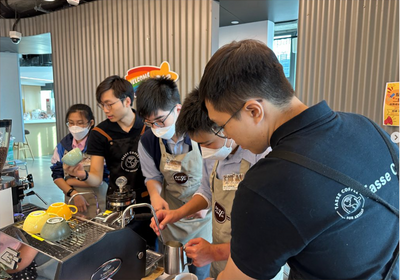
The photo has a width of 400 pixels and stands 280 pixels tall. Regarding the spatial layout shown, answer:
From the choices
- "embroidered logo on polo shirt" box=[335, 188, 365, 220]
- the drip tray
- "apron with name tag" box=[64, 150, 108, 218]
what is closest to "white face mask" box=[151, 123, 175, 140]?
the drip tray

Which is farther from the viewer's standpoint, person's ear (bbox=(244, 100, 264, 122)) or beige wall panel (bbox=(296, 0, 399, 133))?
beige wall panel (bbox=(296, 0, 399, 133))

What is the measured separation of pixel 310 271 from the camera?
642mm

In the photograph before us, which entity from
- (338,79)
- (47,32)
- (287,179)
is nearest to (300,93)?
(338,79)

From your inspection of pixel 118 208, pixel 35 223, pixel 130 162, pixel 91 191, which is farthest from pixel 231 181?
pixel 91 191

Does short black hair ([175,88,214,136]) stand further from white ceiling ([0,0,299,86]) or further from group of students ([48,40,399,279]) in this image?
white ceiling ([0,0,299,86])

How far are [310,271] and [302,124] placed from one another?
324mm

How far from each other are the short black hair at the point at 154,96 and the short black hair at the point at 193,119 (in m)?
0.35

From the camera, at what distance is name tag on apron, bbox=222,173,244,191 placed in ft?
3.83

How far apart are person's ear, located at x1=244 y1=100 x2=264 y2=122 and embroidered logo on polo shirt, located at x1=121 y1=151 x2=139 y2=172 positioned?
1292 millimetres

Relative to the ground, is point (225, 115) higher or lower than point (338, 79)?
lower

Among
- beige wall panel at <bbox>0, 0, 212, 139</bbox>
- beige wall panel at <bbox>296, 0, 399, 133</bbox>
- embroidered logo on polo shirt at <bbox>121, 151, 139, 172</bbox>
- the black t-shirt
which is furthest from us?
beige wall panel at <bbox>0, 0, 212, 139</bbox>

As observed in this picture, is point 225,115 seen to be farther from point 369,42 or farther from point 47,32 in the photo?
point 47,32

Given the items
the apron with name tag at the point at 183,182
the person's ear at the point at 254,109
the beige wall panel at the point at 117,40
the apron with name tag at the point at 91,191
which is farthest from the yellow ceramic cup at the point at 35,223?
the beige wall panel at the point at 117,40

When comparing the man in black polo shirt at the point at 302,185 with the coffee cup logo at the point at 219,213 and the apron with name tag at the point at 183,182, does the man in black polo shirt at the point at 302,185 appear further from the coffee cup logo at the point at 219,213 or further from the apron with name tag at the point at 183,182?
the apron with name tag at the point at 183,182
